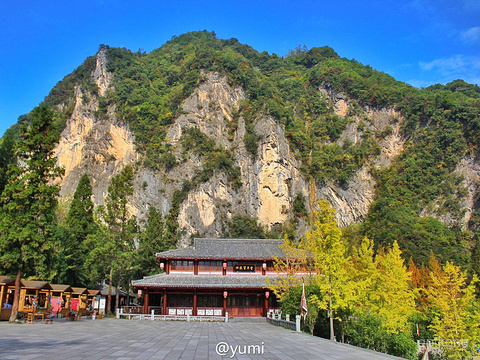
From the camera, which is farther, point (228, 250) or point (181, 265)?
point (228, 250)

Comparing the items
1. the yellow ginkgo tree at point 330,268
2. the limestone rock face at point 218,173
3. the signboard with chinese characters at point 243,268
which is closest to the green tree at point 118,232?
the signboard with chinese characters at point 243,268

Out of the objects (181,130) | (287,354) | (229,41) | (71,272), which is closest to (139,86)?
(181,130)

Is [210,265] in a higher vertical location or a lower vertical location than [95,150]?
lower

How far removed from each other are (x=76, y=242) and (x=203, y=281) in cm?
1632

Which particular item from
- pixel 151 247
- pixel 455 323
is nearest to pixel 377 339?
pixel 455 323

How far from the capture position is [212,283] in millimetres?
36688

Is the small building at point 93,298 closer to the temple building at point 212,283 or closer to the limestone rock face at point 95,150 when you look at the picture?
the temple building at point 212,283

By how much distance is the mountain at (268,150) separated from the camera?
70.4 meters

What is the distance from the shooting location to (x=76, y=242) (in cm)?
4272

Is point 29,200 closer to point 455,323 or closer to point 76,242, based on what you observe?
point 76,242

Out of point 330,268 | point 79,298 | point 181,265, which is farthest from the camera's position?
point 181,265

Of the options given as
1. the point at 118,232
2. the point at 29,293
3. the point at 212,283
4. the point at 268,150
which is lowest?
the point at 29,293

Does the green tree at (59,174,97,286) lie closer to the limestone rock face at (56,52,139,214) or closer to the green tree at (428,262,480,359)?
the limestone rock face at (56,52,139,214)

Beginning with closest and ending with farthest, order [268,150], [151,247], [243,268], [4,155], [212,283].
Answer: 1. [4,155]
2. [212,283]
3. [243,268]
4. [151,247]
5. [268,150]
